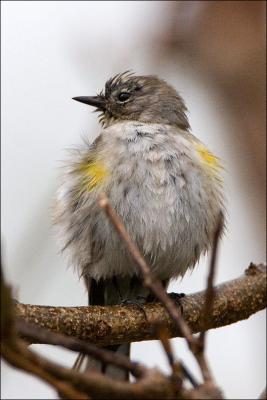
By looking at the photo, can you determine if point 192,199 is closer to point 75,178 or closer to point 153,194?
point 153,194

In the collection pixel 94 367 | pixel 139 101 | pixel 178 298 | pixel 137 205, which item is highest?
pixel 139 101

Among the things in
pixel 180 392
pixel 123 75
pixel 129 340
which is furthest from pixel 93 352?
pixel 123 75

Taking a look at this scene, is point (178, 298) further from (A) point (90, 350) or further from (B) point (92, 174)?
(A) point (90, 350)

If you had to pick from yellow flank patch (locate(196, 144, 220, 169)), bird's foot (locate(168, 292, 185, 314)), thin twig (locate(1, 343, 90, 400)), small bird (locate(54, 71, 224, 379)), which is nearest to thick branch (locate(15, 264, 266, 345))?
bird's foot (locate(168, 292, 185, 314))

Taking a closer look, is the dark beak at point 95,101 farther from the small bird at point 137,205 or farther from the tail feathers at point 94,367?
the tail feathers at point 94,367

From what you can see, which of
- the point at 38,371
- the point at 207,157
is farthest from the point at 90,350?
the point at 207,157

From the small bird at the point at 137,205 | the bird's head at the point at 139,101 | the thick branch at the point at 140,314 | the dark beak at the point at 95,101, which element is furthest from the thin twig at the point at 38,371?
the dark beak at the point at 95,101

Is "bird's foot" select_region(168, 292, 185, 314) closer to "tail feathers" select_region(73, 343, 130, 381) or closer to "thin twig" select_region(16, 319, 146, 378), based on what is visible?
"tail feathers" select_region(73, 343, 130, 381)
